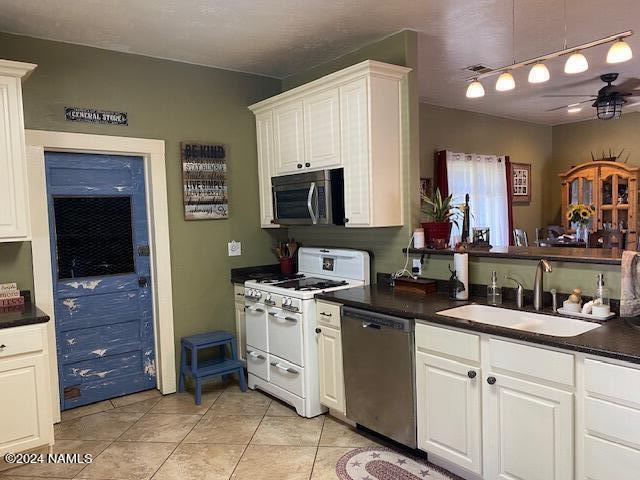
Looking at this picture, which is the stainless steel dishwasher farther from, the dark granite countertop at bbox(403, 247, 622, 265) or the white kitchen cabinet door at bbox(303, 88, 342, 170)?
the white kitchen cabinet door at bbox(303, 88, 342, 170)

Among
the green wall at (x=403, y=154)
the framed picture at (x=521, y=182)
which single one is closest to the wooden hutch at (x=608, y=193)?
the framed picture at (x=521, y=182)

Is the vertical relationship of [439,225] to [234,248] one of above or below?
above

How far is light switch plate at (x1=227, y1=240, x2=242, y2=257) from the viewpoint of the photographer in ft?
13.9

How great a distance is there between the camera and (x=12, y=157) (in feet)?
9.48

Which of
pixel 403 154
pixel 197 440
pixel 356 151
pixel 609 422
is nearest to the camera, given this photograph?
Result: pixel 609 422

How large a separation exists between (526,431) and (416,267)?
4.73ft

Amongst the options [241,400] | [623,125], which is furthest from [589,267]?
[623,125]

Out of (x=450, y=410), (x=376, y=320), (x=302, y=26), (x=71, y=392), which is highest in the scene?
(x=302, y=26)

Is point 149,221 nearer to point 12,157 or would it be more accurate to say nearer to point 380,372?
point 12,157

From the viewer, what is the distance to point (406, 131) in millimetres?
3443

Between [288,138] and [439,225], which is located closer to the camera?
[439,225]

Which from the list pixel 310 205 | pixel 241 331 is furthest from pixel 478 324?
pixel 241 331

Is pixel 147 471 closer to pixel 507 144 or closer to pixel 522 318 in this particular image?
pixel 522 318

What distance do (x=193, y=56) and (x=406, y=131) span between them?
1.76 meters
